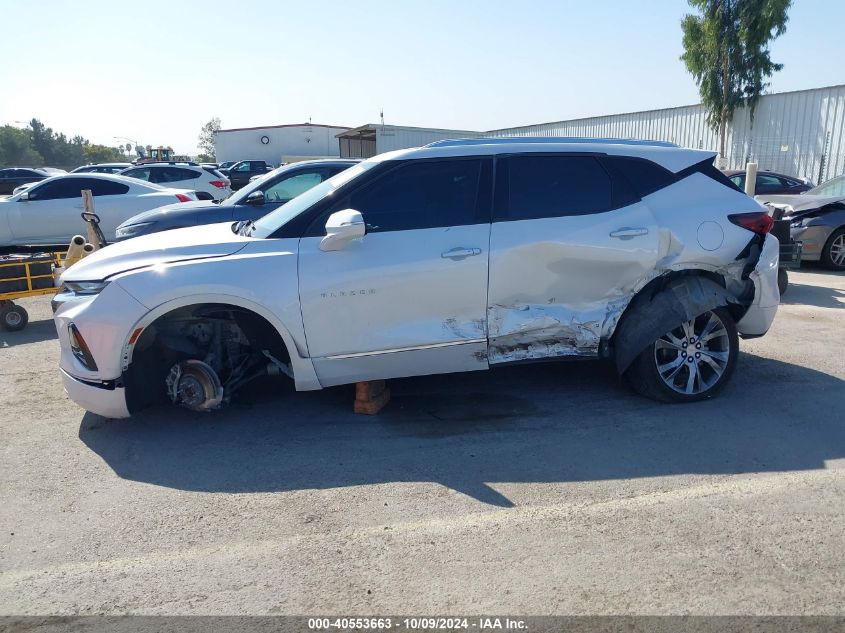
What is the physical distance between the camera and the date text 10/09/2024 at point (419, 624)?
261 cm

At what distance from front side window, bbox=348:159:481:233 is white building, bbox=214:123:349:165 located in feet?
179

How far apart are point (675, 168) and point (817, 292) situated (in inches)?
216

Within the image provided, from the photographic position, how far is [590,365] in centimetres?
587

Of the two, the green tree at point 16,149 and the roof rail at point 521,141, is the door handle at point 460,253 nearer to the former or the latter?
the roof rail at point 521,141

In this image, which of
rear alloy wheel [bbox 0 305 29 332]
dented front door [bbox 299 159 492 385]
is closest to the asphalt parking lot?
dented front door [bbox 299 159 492 385]

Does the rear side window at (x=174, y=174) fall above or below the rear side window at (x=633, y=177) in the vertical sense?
above

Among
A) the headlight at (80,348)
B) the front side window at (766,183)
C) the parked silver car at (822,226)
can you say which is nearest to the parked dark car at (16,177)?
the headlight at (80,348)

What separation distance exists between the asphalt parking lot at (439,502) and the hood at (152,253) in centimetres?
113

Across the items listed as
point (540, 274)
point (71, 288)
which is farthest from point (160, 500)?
point (540, 274)

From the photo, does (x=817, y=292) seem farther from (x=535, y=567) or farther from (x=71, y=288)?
(x=71, y=288)

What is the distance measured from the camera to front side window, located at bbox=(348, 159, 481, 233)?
4535 millimetres

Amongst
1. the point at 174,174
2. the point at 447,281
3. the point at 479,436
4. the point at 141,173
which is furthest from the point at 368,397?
the point at 141,173

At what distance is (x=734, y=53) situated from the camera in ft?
83.3

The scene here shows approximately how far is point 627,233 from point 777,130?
22.9 meters
